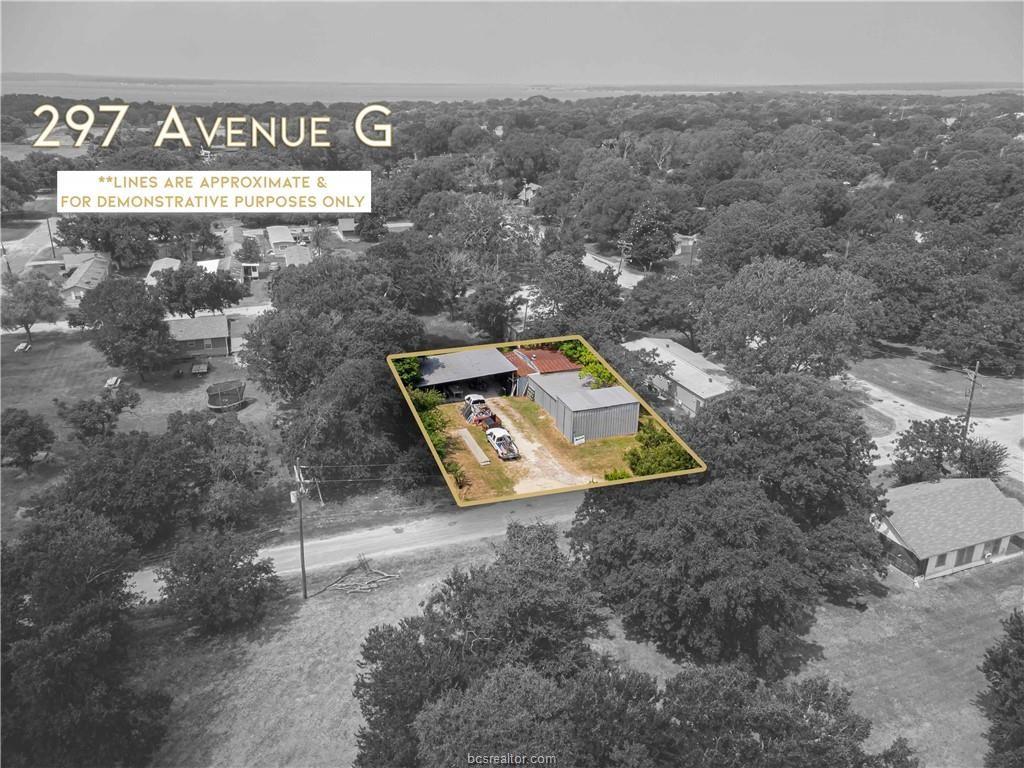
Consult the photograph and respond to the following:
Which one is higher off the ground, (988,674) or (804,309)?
(804,309)

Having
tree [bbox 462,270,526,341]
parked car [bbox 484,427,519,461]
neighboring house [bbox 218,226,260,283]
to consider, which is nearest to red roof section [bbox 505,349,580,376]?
parked car [bbox 484,427,519,461]

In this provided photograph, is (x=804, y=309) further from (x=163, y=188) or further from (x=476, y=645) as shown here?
(x=163, y=188)

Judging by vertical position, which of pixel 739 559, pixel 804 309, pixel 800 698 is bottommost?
pixel 800 698

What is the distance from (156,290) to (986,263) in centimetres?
3893

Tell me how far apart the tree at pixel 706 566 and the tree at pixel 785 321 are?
29.7 feet

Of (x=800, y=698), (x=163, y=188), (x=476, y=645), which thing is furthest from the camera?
(x=163, y=188)

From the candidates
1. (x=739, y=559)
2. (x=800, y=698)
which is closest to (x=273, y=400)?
(x=739, y=559)

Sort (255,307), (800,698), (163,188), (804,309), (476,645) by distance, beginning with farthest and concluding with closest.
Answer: (255,307) → (804,309) → (163,188) → (476,645) → (800,698)

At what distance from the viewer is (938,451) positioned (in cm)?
2014

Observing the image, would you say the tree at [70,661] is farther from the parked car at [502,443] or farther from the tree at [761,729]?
the parked car at [502,443]

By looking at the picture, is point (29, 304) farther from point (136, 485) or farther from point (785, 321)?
point (785, 321)

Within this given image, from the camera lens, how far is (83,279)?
116 feet

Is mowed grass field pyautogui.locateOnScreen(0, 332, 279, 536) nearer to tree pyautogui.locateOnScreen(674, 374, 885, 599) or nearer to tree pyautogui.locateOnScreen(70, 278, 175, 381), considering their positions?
tree pyautogui.locateOnScreen(70, 278, 175, 381)

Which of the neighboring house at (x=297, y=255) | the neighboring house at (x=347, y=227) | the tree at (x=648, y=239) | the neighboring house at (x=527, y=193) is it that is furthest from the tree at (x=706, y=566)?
the neighboring house at (x=527, y=193)
